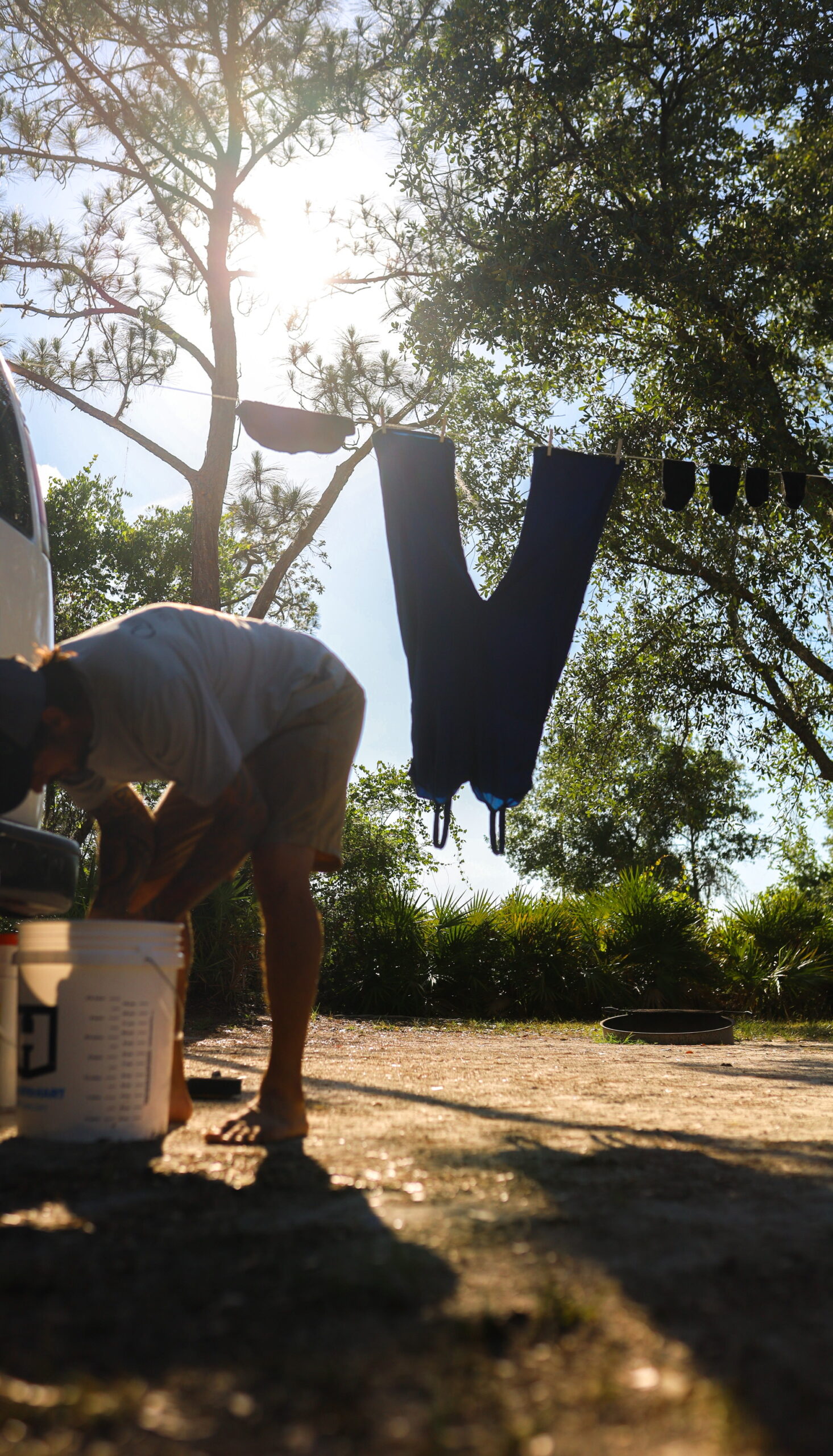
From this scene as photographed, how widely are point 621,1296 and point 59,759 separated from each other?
165 centimetres

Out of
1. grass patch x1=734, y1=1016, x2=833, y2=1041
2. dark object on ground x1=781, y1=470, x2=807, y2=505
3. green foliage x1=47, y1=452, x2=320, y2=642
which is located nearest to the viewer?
dark object on ground x1=781, y1=470, x2=807, y2=505

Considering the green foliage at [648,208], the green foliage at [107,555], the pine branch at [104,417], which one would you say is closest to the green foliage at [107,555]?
the green foliage at [107,555]

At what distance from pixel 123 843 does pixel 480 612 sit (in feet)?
10.2

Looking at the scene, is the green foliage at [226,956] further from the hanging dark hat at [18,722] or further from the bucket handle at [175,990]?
the hanging dark hat at [18,722]

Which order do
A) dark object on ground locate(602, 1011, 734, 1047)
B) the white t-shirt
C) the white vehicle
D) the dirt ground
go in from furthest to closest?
dark object on ground locate(602, 1011, 734, 1047), the white vehicle, the white t-shirt, the dirt ground

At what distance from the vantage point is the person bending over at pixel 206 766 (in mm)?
2355

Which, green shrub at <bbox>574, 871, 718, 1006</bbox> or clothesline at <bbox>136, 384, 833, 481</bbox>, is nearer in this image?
clothesline at <bbox>136, 384, 833, 481</bbox>

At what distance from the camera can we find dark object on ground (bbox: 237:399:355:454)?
5996 mm

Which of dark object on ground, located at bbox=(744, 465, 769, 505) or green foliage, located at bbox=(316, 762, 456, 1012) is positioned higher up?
dark object on ground, located at bbox=(744, 465, 769, 505)

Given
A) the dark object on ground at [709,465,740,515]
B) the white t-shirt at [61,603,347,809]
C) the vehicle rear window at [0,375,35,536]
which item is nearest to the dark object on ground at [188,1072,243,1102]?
the white t-shirt at [61,603,347,809]

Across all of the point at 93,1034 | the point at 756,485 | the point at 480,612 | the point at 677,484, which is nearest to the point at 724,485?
the point at 756,485

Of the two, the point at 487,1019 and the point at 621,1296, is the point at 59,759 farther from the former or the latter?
the point at 487,1019

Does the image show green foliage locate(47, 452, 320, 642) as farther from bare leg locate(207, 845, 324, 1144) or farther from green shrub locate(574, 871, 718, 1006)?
bare leg locate(207, 845, 324, 1144)

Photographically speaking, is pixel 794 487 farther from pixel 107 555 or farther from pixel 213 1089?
pixel 107 555
